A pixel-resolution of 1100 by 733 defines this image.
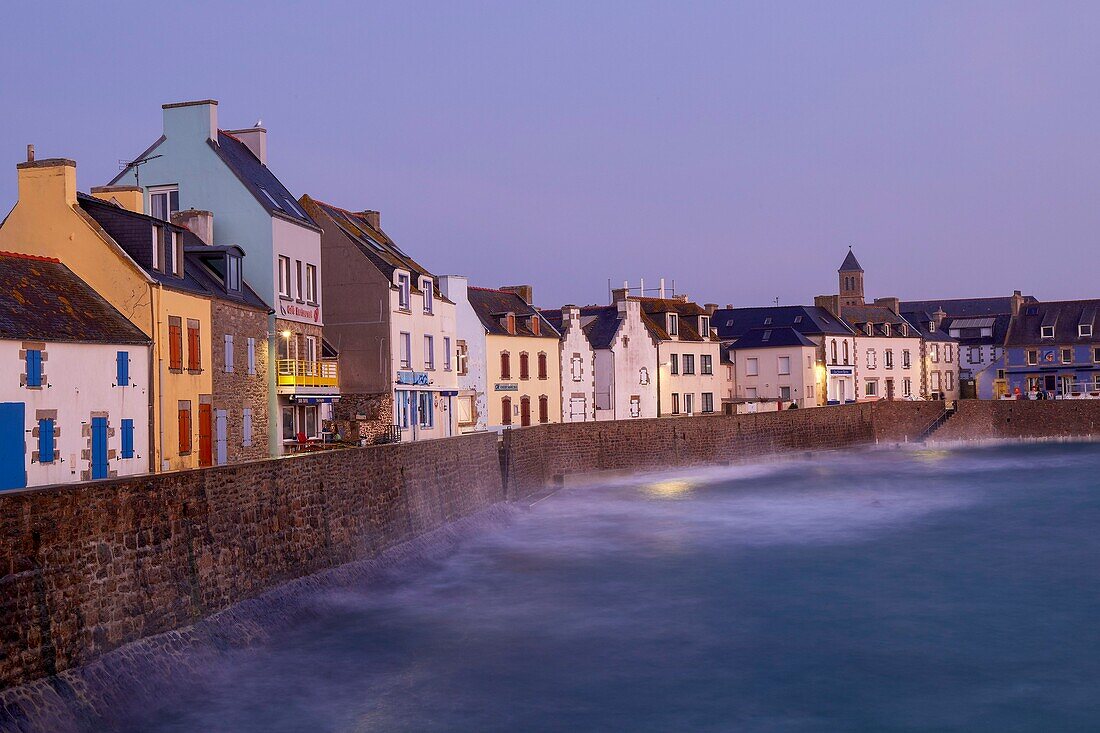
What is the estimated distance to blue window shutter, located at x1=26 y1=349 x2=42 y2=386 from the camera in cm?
2494

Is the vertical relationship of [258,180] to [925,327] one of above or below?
above

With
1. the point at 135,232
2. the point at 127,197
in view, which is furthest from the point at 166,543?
the point at 127,197

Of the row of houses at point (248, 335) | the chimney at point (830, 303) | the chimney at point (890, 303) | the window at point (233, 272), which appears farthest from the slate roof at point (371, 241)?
the chimney at point (890, 303)

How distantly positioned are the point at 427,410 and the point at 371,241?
7.76m

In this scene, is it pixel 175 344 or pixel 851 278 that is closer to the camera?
pixel 175 344

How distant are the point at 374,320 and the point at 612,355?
24635mm

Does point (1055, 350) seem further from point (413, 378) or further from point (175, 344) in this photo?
point (175, 344)

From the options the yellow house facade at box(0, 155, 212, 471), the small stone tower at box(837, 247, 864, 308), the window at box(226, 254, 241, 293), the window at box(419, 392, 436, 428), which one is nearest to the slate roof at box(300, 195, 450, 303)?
the window at box(419, 392, 436, 428)

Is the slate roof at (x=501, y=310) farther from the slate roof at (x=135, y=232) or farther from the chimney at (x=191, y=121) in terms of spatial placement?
the slate roof at (x=135, y=232)

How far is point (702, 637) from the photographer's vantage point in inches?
932

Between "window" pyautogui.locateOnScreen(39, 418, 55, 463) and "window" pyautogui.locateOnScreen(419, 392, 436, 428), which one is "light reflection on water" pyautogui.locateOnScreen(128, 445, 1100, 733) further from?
"window" pyautogui.locateOnScreen(419, 392, 436, 428)

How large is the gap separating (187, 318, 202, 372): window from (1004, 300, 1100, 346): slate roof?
80.5 meters

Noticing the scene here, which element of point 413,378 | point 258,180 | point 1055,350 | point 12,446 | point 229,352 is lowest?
point 12,446

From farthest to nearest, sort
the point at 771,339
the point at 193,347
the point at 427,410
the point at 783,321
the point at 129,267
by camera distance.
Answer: the point at 783,321, the point at 771,339, the point at 427,410, the point at 193,347, the point at 129,267
